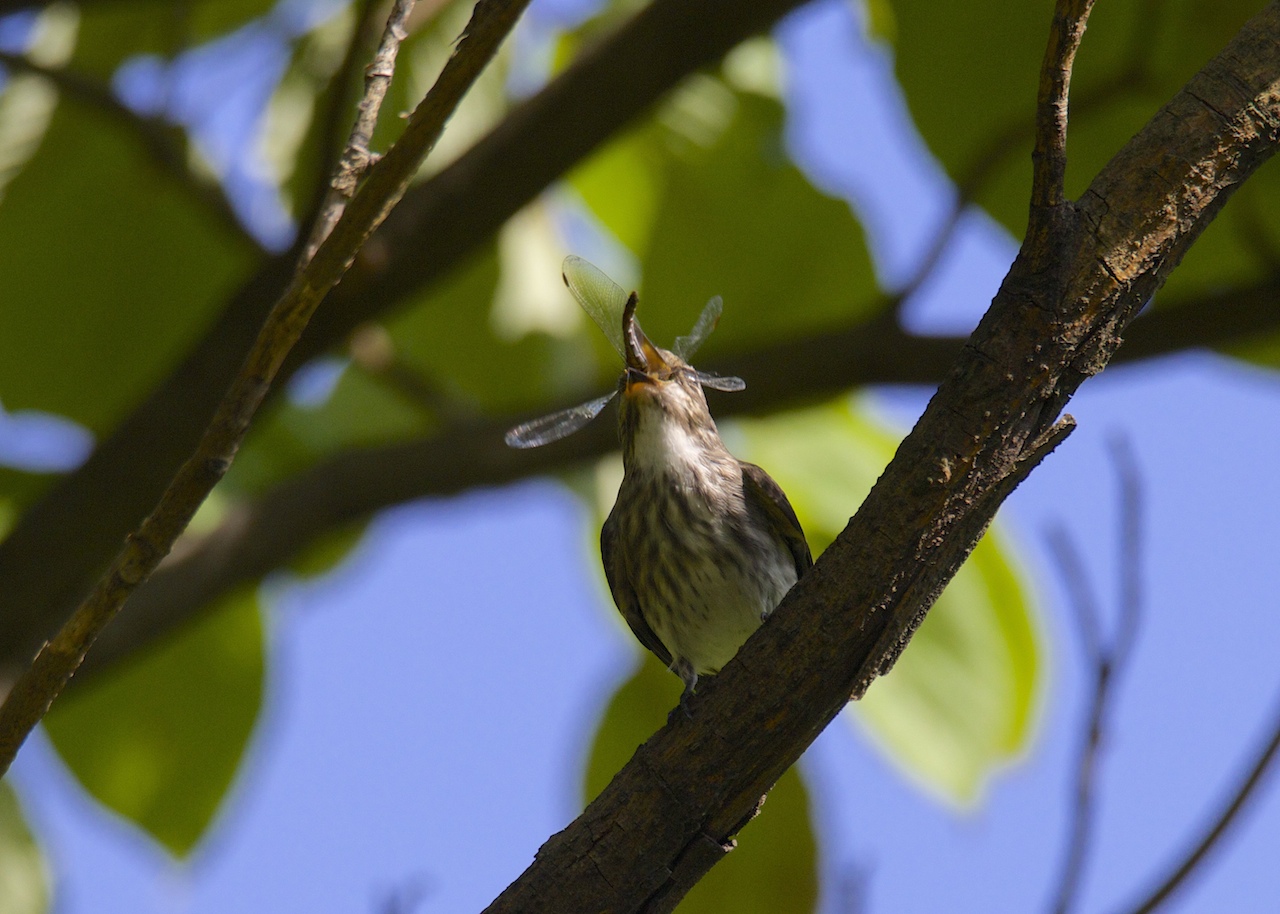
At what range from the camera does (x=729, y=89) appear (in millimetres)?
5184

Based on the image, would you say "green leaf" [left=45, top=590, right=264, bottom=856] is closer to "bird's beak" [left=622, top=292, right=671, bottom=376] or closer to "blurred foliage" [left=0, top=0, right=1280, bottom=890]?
"blurred foliage" [left=0, top=0, right=1280, bottom=890]

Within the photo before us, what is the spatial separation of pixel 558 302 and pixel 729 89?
101cm

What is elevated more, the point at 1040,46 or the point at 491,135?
the point at 1040,46

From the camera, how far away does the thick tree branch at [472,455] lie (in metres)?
4.11

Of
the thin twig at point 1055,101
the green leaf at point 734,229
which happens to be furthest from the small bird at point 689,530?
the thin twig at point 1055,101

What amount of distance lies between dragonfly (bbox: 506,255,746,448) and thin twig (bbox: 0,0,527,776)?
1059 millimetres

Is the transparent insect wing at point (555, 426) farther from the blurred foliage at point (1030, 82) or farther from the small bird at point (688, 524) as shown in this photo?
the blurred foliage at point (1030, 82)

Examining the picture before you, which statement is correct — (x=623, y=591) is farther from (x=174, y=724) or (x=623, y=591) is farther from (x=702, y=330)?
(x=174, y=724)

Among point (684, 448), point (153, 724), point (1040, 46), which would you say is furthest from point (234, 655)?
point (1040, 46)

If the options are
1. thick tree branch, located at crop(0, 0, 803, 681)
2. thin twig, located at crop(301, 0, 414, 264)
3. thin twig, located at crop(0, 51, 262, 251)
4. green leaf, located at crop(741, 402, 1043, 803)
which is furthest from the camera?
thin twig, located at crop(0, 51, 262, 251)

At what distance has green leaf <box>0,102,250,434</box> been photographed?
468 cm

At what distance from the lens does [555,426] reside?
389cm

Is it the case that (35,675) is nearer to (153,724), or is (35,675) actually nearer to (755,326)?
(153,724)

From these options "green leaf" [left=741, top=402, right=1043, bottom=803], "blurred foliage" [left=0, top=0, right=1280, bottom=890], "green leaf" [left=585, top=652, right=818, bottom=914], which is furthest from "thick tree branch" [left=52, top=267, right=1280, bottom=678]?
"green leaf" [left=585, top=652, right=818, bottom=914]
